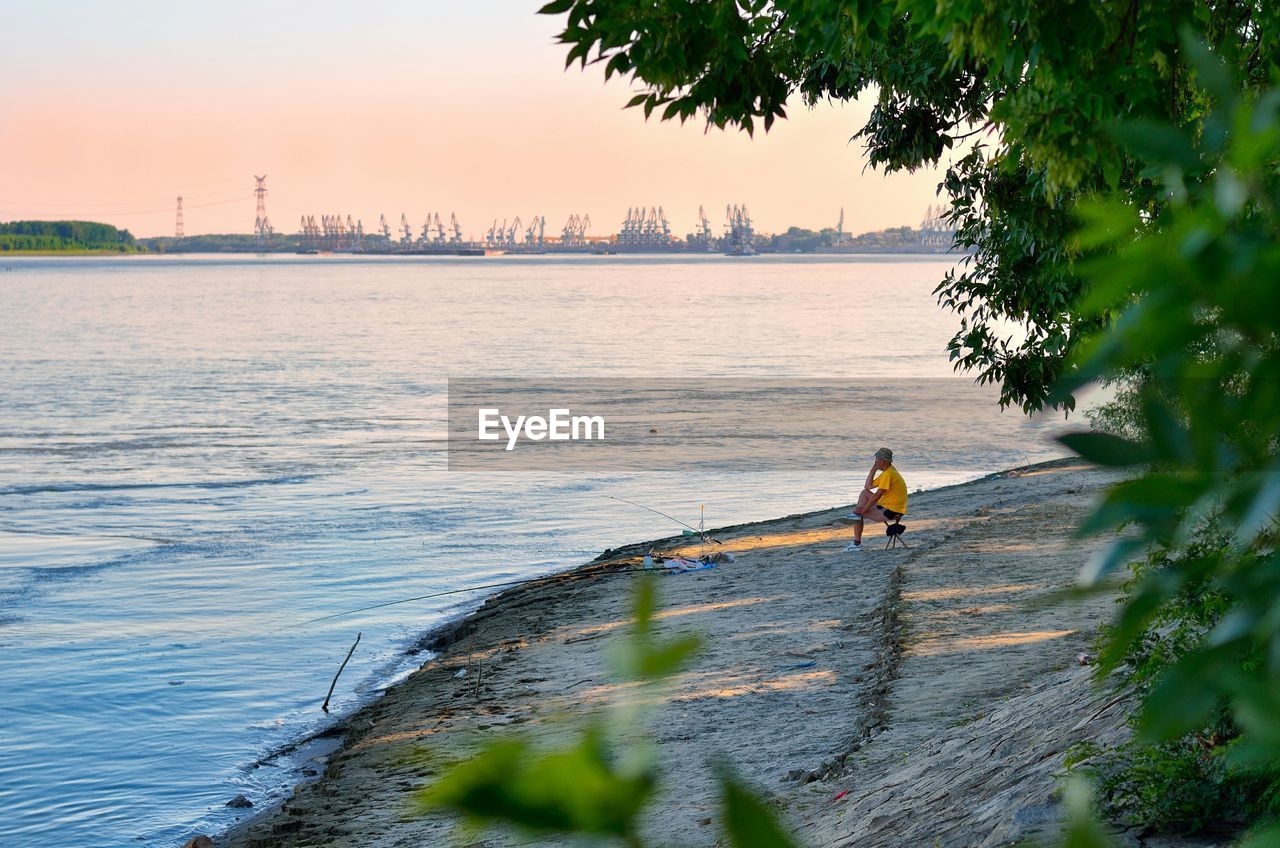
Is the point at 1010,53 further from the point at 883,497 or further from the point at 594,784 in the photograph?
the point at 883,497

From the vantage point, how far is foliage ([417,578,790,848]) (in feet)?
2.18

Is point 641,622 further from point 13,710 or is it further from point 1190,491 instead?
point 13,710

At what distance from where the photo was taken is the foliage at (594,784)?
66cm

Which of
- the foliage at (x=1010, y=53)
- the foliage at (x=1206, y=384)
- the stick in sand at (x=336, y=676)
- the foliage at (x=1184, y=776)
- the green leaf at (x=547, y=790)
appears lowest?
the stick in sand at (x=336, y=676)

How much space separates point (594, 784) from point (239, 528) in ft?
77.0

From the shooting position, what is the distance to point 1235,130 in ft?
2.70

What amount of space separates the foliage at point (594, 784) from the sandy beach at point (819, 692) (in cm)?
355

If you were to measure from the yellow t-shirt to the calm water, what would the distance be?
4973 millimetres

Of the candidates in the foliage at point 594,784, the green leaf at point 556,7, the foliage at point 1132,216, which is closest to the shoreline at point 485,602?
the foliage at point 1132,216

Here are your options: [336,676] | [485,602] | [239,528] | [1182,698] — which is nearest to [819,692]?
[336,676]

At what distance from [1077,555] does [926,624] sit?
3651 mm

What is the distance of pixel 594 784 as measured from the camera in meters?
0.69

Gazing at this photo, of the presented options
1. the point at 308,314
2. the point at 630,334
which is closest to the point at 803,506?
the point at 630,334

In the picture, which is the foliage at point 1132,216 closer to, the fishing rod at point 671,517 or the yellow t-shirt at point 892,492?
the yellow t-shirt at point 892,492
